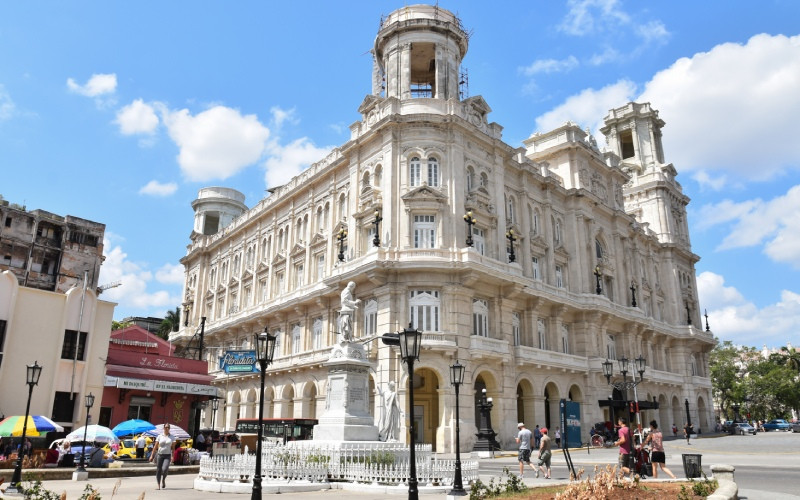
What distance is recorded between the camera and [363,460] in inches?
607

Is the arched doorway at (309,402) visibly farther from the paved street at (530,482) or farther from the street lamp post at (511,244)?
the street lamp post at (511,244)

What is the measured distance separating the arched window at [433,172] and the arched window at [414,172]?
0.60 m

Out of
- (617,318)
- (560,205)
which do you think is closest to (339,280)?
(560,205)

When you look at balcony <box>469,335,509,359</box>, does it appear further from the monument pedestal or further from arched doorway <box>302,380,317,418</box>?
the monument pedestal

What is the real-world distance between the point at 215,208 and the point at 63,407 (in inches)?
1471

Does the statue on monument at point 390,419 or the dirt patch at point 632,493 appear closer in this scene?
the dirt patch at point 632,493

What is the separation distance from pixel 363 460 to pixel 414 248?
19.3 meters

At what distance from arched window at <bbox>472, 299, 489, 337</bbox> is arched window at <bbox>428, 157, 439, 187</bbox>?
7450 millimetres

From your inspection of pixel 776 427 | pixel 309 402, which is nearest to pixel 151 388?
pixel 309 402

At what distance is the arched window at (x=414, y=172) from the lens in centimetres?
3550

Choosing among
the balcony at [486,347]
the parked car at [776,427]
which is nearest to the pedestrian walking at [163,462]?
the balcony at [486,347]

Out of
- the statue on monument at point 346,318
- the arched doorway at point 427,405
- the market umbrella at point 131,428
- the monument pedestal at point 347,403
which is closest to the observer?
the monument pedestal at point 347,403

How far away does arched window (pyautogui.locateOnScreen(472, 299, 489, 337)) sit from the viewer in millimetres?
34791

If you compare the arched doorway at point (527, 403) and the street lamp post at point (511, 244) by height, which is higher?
the street lamp post at point (511, 244)
